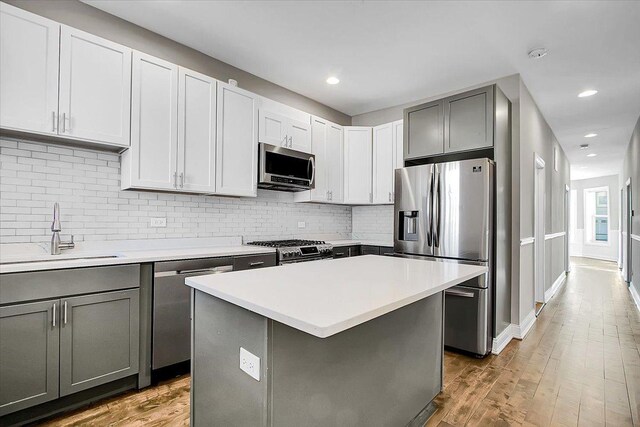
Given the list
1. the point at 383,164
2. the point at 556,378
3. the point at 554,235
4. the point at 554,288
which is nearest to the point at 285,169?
the point at 383,164

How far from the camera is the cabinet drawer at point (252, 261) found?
9.12ft

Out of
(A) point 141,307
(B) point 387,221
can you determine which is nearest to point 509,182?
(B) point 387,221

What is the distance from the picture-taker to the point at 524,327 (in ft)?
11.8

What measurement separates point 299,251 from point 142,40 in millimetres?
2340

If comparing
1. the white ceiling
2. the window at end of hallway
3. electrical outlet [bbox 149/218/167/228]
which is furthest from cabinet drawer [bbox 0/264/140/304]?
the window at end of hallway

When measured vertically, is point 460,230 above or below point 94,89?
below

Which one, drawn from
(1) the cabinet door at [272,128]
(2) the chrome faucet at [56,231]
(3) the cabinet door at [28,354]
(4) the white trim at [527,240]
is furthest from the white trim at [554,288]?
(2) the chrome faucet at [56,231]

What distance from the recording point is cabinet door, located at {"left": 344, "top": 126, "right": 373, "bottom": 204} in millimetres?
4332

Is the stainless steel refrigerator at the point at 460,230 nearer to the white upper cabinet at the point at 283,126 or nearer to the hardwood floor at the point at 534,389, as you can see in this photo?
the hardwood floor at the point at 534,389

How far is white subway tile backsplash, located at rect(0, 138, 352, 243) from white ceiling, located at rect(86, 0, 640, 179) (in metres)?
1.25

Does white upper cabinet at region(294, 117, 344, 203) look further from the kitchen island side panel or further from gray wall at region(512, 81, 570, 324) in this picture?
the kitchen island side panel

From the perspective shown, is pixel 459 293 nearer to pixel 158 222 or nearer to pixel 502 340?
pixel 502 340

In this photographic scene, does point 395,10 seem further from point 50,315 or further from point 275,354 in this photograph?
point 50,315

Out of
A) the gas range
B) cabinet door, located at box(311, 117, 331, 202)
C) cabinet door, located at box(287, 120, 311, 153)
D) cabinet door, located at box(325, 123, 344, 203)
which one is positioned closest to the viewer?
the gas range
